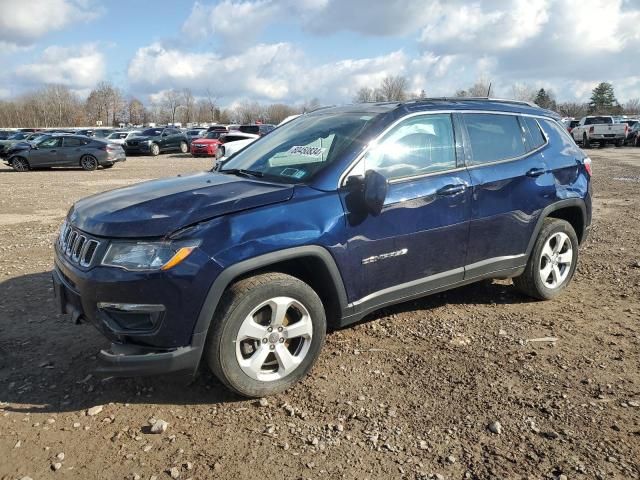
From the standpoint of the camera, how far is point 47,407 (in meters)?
3.21

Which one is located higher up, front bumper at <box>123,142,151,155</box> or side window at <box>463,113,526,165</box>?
side window at <box>463,113,526,165</box>

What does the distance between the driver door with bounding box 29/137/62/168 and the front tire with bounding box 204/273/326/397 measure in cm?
1980

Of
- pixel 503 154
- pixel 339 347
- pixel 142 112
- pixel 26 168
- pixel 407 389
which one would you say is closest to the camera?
pixel 407 389

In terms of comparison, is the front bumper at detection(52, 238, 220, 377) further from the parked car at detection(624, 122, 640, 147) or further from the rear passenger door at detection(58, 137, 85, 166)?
the parked car at detection(624, 122, 640, 147)

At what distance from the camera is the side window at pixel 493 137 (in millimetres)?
4262

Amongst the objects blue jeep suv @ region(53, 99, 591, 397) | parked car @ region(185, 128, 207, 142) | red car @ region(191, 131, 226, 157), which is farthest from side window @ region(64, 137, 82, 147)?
blue jeep suv @ region(53, 99, 591, 397)

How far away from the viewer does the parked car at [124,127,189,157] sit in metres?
30.4

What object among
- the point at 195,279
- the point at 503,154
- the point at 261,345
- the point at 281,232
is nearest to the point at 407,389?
the point at 261,345

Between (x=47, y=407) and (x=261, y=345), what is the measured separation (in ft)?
4.49

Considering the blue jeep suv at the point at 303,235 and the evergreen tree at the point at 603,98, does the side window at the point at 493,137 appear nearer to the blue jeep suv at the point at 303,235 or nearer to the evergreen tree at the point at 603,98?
the blue jeep suv at the point at 303,235

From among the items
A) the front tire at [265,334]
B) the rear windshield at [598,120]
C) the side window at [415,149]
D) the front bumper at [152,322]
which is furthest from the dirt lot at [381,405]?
the rear windshield at [598,120]

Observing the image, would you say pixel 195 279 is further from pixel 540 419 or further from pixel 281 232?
pixel 540 419

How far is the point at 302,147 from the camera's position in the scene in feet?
13.1

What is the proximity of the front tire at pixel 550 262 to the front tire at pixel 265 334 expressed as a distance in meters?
2.37
